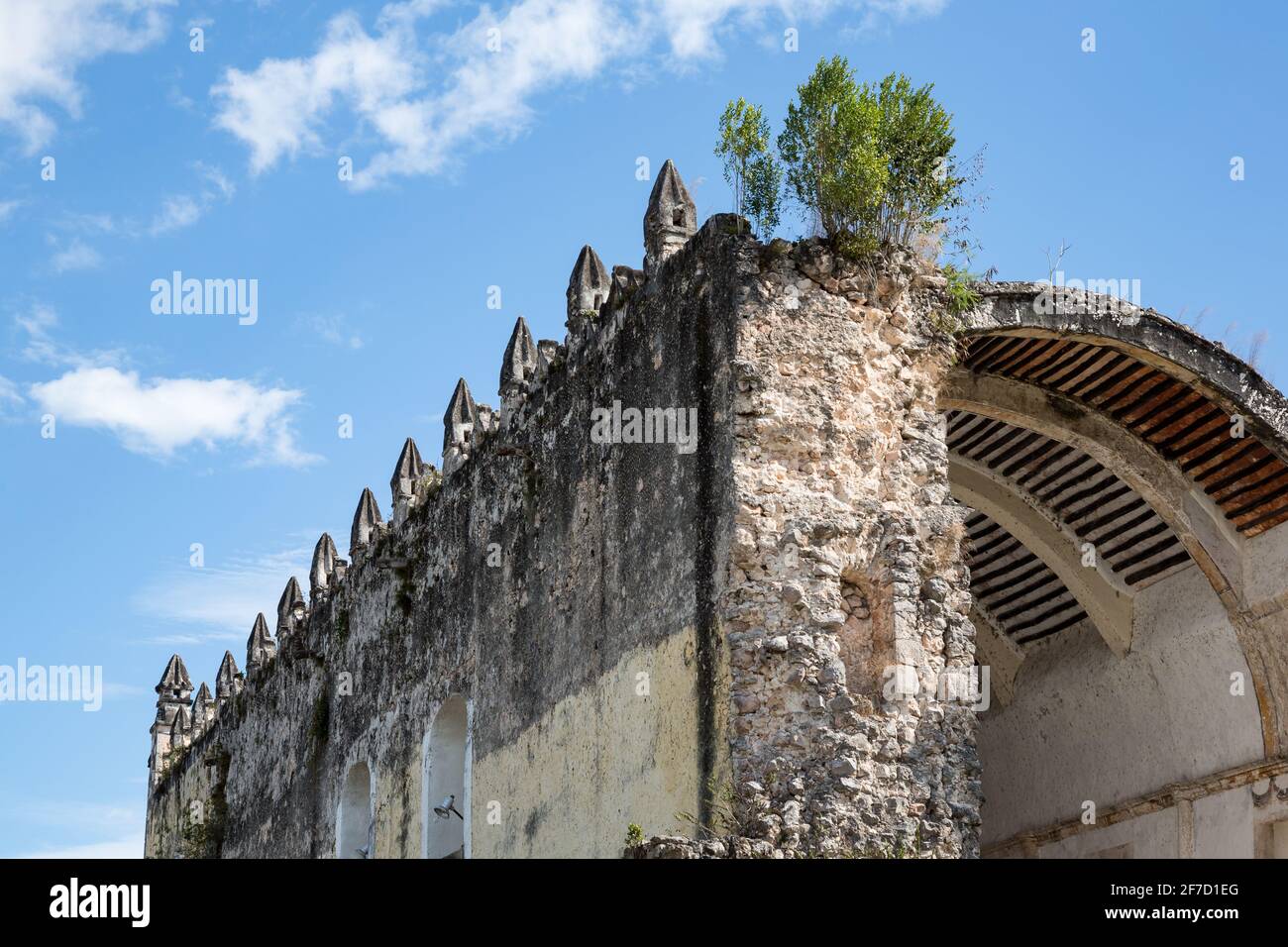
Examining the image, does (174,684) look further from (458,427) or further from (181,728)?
(458,427)

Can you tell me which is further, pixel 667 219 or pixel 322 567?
pixel 322 567

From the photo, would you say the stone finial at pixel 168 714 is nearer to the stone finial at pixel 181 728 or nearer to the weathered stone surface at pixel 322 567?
the stone finial at pixel 181 728

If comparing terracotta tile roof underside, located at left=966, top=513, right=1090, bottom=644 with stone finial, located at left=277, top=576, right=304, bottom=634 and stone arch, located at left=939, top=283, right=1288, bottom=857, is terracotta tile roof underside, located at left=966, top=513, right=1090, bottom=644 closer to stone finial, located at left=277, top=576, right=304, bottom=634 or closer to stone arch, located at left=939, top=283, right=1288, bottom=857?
stone arch, located at left=939, top=283, right=1288, bottom=857

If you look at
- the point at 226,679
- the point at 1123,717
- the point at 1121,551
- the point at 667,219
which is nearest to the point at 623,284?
the point at 667,219

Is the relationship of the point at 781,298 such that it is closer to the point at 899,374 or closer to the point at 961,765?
the point at 899,374

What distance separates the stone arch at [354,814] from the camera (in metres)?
18.3

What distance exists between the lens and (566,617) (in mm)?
13133

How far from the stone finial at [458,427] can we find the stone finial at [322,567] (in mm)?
4745

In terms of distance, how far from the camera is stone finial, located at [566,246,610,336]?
14.0 meters

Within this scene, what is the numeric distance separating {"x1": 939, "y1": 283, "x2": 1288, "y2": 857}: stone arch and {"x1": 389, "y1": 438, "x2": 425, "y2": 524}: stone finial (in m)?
6.34

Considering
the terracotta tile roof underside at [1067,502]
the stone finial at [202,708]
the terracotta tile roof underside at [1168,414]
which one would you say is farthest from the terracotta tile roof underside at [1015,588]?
the stone finial at [202,708]

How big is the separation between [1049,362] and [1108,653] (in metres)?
3.42

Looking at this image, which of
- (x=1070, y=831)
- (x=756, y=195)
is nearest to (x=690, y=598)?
(x=756, y=195)

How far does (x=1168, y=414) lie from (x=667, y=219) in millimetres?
4559
